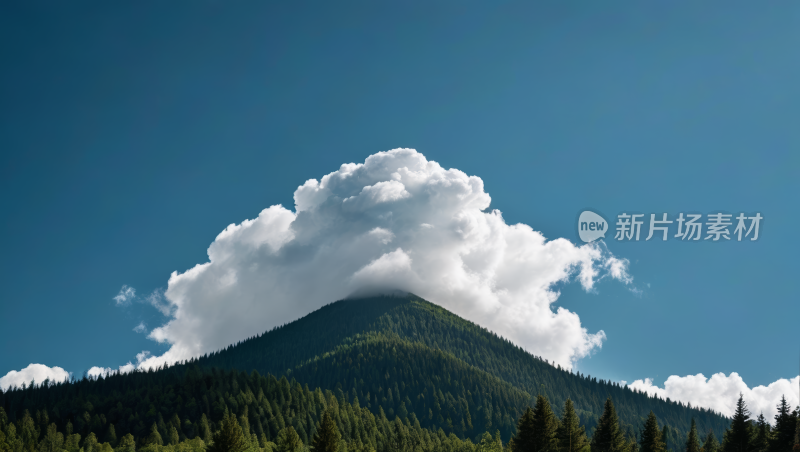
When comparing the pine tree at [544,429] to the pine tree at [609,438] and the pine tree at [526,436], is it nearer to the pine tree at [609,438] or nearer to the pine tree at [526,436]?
the pine tree at [526,436]

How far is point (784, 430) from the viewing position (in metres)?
90.6

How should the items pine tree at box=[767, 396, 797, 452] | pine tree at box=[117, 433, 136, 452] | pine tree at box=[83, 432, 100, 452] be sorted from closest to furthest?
pine tree at box=[767, 396, 797, 452] < pine tree at box=[117, 433, 136, 452] < pine tree at box=[83, 432, 100, 452]

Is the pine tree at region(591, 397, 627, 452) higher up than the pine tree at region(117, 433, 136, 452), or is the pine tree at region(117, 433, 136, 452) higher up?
the pine tree at region(591, 397, 627, 452)

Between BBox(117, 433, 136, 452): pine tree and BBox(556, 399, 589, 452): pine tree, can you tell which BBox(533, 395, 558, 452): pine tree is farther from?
BBox(117, 433, 136, 452): pine tree

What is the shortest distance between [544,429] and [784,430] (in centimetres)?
3444

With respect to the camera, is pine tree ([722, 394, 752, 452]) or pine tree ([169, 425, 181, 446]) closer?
pine tree ([722, 394, 752, 452])

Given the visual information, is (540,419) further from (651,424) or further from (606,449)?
(651,424)

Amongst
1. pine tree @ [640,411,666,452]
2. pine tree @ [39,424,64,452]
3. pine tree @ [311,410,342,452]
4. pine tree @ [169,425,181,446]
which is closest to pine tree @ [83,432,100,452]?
pine tree @ [39,424,64,452]

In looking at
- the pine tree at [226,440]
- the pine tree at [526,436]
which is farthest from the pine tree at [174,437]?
the pine tree at [526,436]

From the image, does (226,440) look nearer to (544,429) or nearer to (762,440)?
(544,429)

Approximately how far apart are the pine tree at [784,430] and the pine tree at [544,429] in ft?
104

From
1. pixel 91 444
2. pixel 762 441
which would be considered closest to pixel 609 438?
pixel 762 441

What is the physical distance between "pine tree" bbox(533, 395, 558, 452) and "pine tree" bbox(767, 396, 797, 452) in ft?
104

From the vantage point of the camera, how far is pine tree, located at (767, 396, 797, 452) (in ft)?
293
